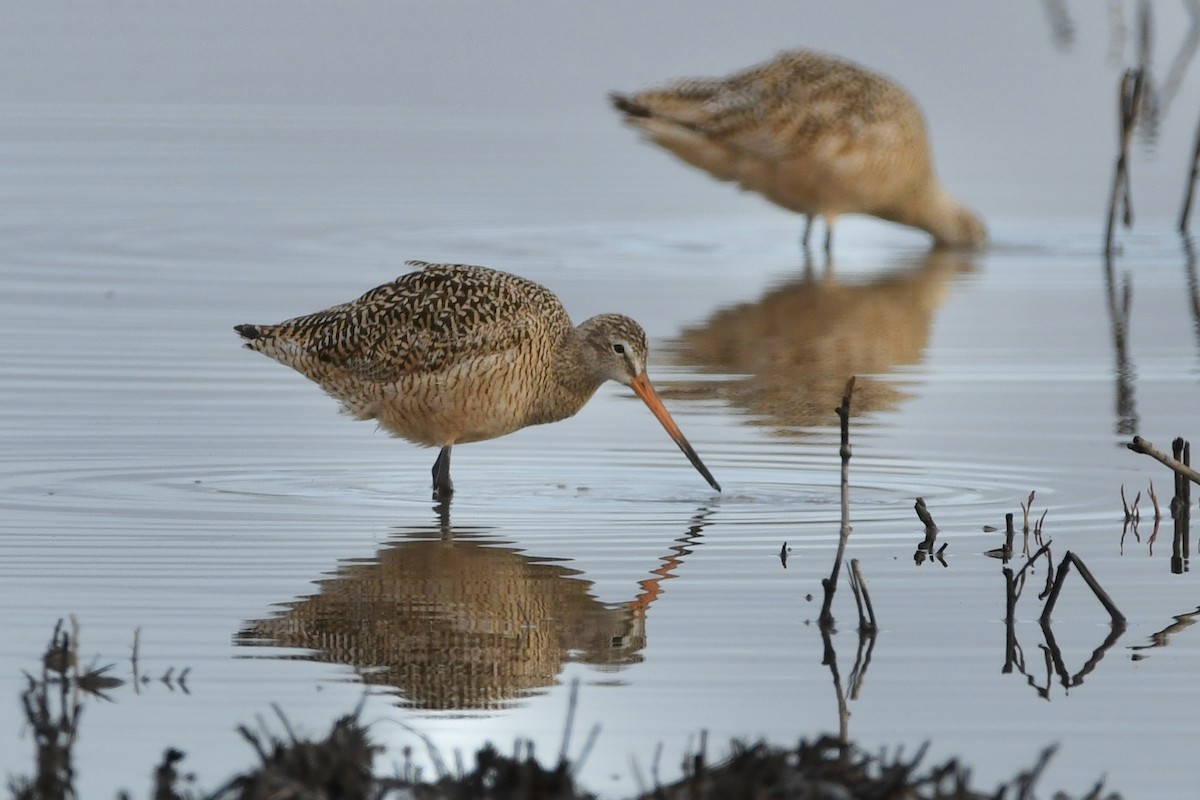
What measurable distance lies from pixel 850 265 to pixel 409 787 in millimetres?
10704

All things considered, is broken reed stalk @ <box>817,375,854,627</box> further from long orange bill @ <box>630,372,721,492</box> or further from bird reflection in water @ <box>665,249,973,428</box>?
bird reflection in water @ <box>665,249,973,428</box>

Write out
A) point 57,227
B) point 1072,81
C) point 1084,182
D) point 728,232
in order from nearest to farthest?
point 57,227 < point 728,232 < point 1084,182 < point 1072,81

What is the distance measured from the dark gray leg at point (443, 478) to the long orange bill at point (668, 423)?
79 cm

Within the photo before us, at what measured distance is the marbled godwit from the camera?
8.30m

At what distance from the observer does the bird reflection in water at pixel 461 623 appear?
18.7 ft

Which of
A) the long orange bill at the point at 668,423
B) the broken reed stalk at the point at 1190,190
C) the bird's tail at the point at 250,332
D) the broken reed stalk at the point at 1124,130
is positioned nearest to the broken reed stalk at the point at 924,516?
the long orange bill at the point at 668,423

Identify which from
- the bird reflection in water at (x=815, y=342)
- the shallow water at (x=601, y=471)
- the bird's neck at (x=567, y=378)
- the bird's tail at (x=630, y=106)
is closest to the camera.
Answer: the shallow water at (x=601, y=471)

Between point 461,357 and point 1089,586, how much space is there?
277cm

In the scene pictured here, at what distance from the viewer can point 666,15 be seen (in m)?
24.2

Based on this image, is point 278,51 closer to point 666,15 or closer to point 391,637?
point 666,15

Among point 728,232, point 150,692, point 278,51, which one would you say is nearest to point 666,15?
point 278,51

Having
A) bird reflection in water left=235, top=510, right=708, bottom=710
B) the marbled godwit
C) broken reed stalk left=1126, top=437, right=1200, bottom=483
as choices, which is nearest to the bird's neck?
the marbled godwit

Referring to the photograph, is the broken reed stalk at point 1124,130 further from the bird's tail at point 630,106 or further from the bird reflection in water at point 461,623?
the bird reflection in water at point 461,623

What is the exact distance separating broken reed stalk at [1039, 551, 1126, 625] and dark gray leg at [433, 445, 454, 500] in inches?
96.2
